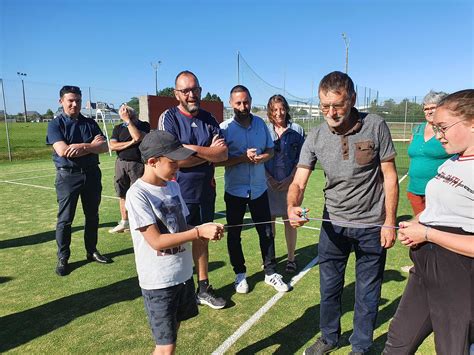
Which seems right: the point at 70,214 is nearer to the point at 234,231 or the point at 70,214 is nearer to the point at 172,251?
the point at 234,231

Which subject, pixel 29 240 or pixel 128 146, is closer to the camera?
pixel 128 146

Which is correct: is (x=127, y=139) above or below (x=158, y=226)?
above

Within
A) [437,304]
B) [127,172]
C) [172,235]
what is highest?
[172,235]

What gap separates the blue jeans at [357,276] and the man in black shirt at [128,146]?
13.1ft

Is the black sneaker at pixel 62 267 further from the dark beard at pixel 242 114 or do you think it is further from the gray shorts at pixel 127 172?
the dark beard at pixel 242 114

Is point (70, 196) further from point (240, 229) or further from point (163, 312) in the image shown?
point (163, 312)

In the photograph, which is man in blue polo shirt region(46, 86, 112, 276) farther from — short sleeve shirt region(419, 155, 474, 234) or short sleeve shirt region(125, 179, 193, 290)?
short sleeve shirt region(419, 155, 474, 234)

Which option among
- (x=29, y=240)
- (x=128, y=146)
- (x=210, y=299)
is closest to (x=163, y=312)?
(x=210, y=299)

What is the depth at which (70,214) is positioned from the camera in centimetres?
474

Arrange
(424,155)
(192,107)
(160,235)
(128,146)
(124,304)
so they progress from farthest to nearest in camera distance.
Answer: (128,146)
(424,155)
(124,304)
(192,107)
(160,235)

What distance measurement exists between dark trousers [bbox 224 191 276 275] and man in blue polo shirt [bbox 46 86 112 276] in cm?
198

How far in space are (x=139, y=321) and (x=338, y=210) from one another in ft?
7.60

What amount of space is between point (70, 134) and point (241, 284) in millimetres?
2950

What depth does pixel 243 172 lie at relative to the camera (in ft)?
13.6
